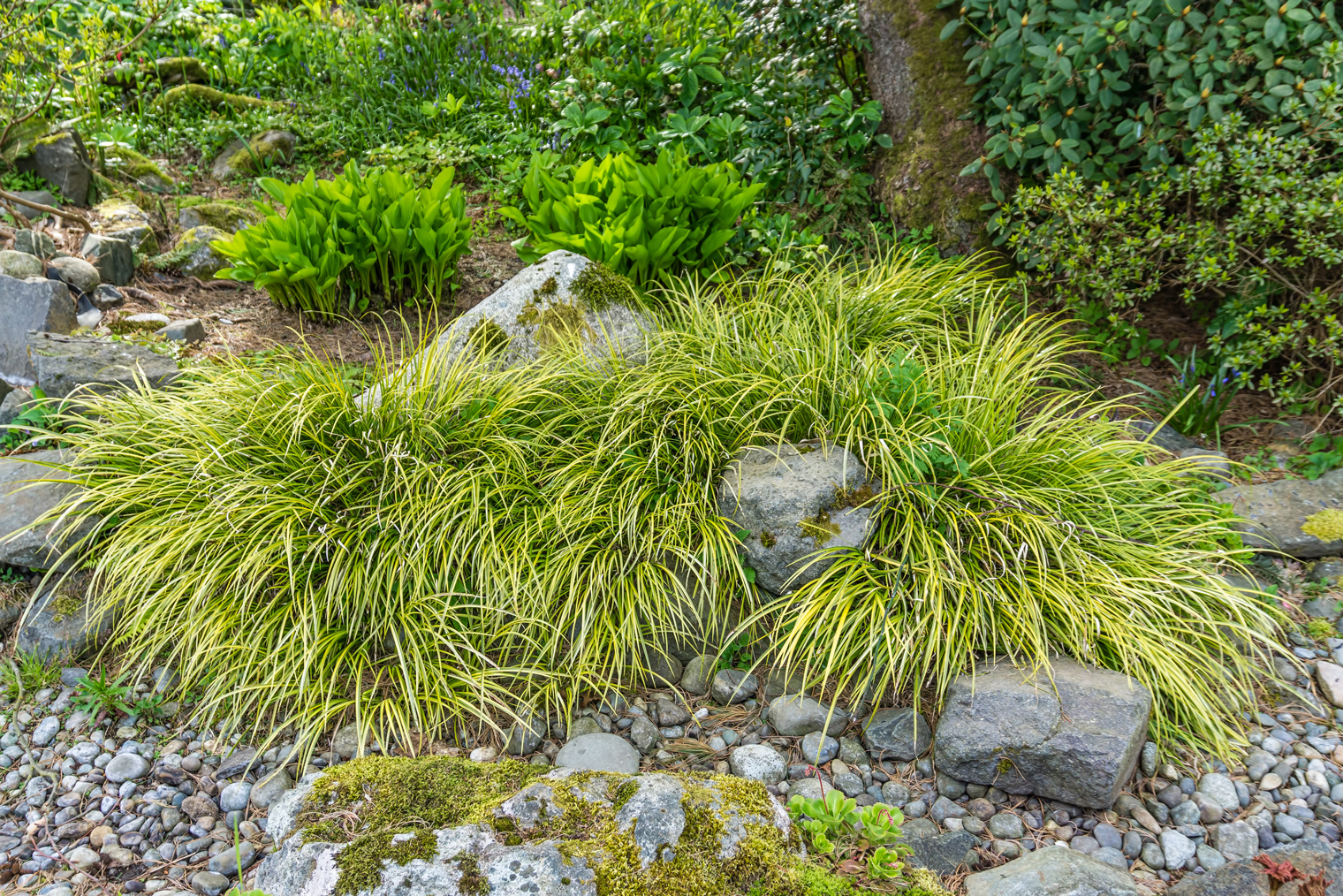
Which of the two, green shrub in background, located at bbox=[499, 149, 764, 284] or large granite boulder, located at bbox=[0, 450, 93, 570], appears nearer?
large granite boulder, located at bbox=[0, 450, 93, 570]

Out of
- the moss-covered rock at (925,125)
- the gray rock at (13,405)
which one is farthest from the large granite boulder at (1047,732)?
the gray rock at (13,405)

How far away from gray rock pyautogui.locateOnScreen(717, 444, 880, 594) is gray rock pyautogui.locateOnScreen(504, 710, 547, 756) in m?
0.87

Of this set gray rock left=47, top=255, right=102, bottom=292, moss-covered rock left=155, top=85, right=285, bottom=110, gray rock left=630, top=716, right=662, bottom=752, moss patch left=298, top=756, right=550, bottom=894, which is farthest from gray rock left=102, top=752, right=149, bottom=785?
moss-covered rock left=155, top=85, right=285, bottom=110

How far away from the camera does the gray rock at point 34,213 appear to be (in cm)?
429

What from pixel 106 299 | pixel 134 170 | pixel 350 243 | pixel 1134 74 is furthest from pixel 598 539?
pixel 134 170

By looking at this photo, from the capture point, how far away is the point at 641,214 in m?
3.91

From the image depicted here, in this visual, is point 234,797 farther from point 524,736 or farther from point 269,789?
point 524,736

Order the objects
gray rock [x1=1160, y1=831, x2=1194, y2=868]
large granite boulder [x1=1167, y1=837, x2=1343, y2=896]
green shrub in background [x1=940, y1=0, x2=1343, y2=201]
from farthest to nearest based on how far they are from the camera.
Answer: green shrub in background [x1=940, y1=0, x2=1343, y2=201] < gray rock [x1=1160, y1=831, x2=1194, y2=868] < large granite boulder [x1=1167, y1=837, x2=1343, y2=896]

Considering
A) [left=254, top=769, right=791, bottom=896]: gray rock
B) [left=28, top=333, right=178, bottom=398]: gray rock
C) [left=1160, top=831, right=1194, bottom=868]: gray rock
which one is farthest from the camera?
[left=28, top=333, right=178, bottom=398]: gray rock

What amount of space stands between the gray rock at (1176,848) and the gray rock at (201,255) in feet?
16.7

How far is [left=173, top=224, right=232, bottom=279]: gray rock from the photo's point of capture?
4805 millimetres

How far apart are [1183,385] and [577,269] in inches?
108

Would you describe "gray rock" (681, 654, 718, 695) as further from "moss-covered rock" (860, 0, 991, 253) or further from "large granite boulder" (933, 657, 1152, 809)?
"moss-covered rock" (860, 0, 991, 253)

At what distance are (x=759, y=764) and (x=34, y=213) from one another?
516 cm
